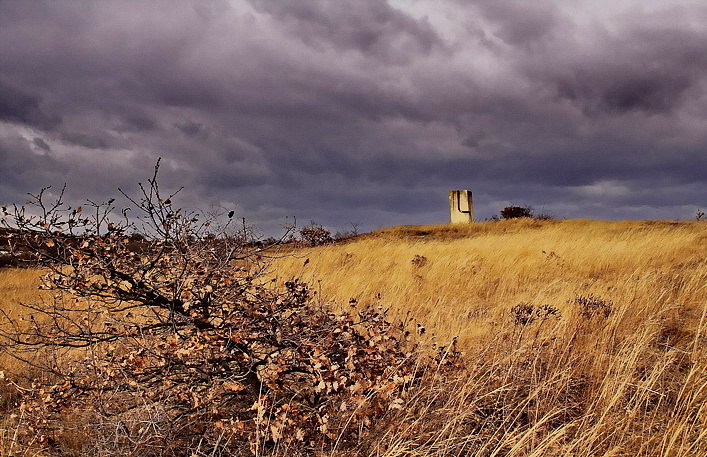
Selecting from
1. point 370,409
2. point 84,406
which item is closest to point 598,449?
point 370,409

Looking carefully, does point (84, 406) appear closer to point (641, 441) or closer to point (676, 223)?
point (641, 441)

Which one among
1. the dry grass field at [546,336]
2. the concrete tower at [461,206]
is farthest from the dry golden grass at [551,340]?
the concrete tower at [461,206]

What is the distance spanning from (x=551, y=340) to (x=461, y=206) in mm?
20102

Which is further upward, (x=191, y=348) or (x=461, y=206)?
(x=461, y=206)

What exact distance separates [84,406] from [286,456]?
191 centimetres

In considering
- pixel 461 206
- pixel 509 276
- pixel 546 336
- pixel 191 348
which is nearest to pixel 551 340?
pixel 546 336

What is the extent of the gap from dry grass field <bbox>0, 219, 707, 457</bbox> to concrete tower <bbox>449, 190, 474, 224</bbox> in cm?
906

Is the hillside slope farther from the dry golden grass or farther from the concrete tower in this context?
the concrete tower

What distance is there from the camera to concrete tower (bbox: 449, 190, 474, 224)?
25422 millimetres

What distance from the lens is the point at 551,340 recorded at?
5730mm

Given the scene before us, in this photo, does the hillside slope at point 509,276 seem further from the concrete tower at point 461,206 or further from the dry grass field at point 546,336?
the concrete tower at point 461,206

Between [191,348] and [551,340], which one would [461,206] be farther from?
[191,348]

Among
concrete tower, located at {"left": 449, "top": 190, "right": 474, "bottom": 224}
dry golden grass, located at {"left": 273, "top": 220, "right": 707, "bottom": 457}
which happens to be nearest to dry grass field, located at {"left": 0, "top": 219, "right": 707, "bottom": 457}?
dry golden grass, located at {"left": 273, "top": 220, "right": 707, "bottom": 457}

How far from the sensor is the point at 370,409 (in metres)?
3.57
